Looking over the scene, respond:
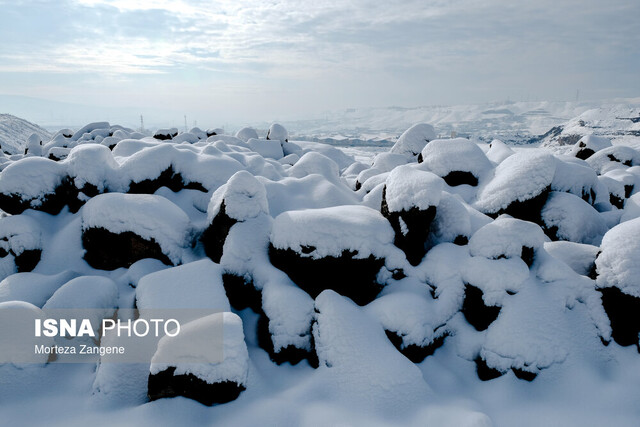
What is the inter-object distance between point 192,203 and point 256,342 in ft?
16.6

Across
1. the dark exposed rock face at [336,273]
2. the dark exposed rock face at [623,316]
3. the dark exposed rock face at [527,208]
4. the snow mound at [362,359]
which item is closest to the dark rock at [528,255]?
the dark exposed rock face at [623,316]

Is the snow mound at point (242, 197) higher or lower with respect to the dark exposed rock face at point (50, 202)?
higher

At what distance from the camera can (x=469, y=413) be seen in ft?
17.3

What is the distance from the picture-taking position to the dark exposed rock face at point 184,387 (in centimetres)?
556

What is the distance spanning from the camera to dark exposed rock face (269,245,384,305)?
7.32m

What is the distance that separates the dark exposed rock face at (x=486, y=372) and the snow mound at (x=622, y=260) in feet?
9.23

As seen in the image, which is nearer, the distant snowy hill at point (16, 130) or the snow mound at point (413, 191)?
the snow mound at point (413, 191)

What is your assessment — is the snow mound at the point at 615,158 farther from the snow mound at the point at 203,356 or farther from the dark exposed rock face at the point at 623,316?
the snow mound at the point at 203,356

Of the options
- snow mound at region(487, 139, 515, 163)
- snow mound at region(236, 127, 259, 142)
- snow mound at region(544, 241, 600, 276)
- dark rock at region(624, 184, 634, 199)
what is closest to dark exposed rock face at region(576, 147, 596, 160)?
dark rock at region(624, 184, 634, 199)

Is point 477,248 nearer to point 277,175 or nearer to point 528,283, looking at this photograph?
point 528,283

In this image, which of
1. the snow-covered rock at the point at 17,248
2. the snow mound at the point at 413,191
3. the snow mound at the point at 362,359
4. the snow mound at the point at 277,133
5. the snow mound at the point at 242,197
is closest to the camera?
the snow mound at the point at 362,359

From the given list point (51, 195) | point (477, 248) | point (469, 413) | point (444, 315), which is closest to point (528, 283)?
point (477, 248)

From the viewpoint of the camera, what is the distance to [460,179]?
36.0ft

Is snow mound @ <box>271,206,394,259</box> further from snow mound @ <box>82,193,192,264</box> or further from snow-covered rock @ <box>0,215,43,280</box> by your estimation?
snow-covered rock @ <box>0,215,43,280</box>
